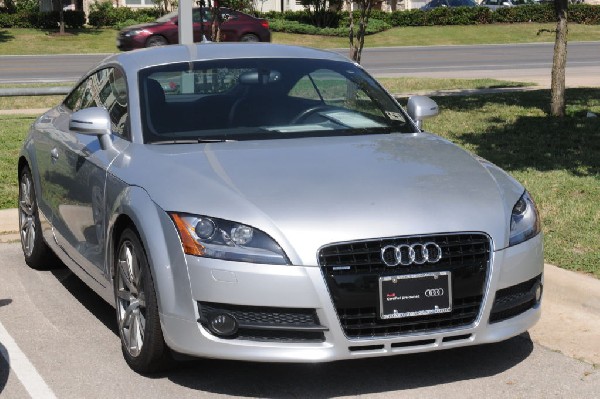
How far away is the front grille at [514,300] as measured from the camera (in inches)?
207

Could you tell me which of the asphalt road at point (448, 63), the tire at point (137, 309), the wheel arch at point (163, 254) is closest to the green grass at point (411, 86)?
the asphalt road at point (448, 63)

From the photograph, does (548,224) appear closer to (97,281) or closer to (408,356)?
(408,356)

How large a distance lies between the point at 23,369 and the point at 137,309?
2.37 feet

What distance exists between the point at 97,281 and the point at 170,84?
4.12 feet

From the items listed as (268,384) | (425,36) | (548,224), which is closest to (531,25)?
(425,36)

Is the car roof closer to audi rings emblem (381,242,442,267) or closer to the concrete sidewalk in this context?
the concrete sidewalk

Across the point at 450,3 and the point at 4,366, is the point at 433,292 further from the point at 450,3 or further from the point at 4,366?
the point at 450,3

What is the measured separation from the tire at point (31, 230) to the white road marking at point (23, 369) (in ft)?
4.62

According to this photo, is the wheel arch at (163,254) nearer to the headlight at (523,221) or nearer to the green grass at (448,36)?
the headlight at (523,221)

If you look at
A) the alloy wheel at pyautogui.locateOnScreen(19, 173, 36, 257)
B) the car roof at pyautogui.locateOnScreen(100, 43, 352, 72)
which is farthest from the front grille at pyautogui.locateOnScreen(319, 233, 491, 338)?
the alloy wheel at pyautogui.locateOnScreen(19, 173, 36, 257)

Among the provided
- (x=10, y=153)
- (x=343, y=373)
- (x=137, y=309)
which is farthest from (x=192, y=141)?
(x=10, y=153)

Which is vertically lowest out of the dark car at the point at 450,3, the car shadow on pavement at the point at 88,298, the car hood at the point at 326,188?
the dark car at the point at 450,3

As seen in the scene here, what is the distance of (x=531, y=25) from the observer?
51406 mm

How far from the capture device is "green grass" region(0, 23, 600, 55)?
4184 cm
